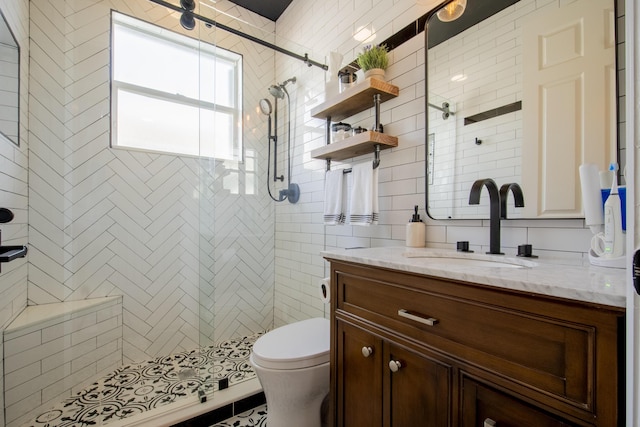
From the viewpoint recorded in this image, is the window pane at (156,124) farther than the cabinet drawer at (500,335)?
Yes

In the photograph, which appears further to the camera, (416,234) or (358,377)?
(416,234)

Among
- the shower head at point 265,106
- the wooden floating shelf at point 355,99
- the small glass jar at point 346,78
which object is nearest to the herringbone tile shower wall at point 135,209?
the shower head at point 265,106

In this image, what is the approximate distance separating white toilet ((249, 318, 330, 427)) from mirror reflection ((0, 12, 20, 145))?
72.1 inches

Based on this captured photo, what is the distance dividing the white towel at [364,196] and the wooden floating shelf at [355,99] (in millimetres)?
387

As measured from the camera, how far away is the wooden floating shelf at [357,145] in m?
1.51

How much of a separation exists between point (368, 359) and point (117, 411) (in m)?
1.54

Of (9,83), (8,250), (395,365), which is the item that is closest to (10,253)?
(8,250)

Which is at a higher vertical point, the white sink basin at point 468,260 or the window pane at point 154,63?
the window pane at point 154,63

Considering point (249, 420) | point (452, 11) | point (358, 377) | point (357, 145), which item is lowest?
point (249, 420)

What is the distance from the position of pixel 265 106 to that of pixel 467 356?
7.46 ft

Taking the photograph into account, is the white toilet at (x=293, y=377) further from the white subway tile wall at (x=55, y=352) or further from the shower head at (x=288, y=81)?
the shower head at (x=288, y=81)

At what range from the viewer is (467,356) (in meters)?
0.75

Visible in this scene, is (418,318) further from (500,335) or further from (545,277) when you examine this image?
(545,277)

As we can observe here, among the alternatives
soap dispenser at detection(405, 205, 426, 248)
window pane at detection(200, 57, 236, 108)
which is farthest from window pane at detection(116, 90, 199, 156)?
soap dispenser at detection(405, 205, 426, 248)
